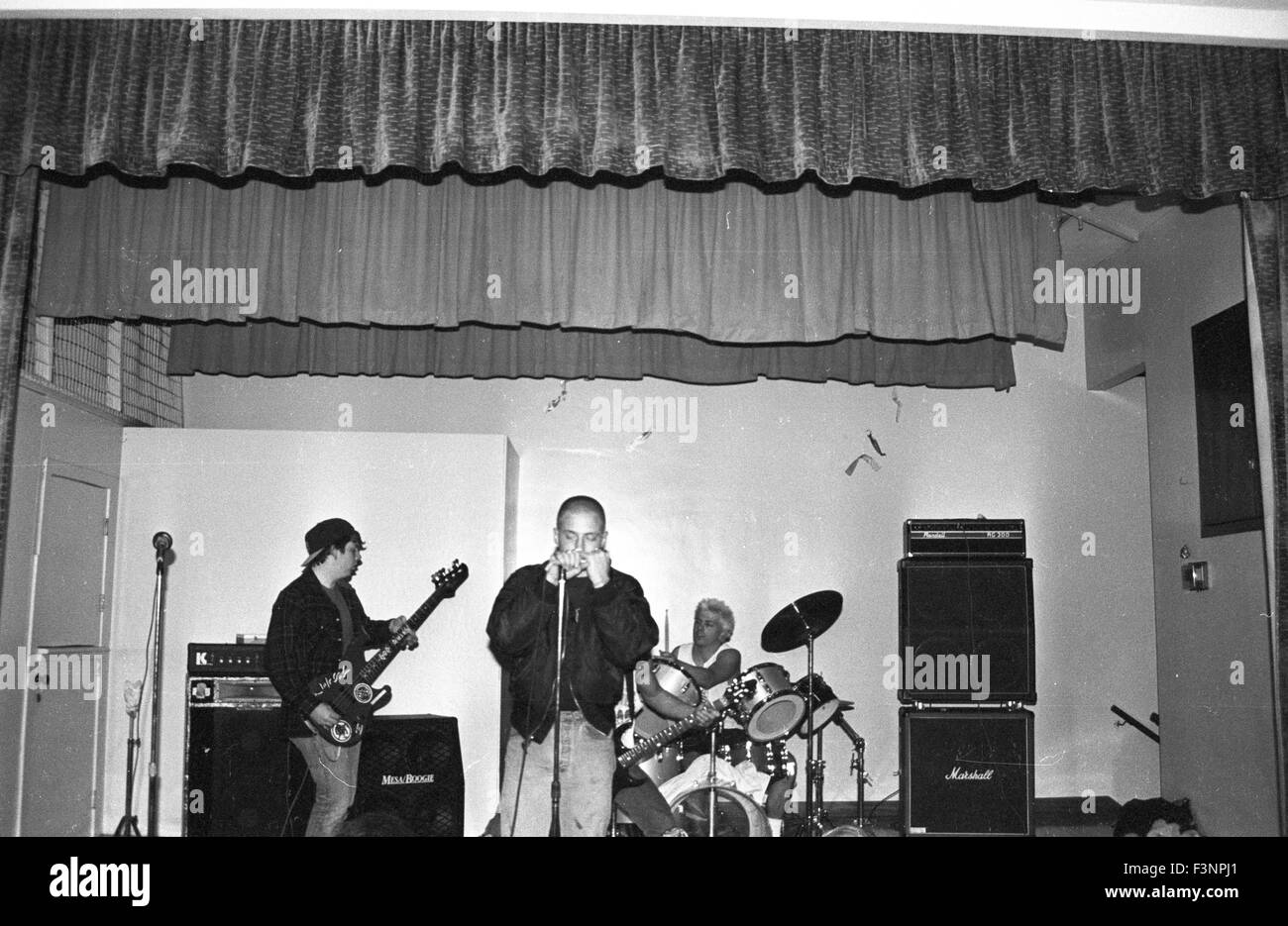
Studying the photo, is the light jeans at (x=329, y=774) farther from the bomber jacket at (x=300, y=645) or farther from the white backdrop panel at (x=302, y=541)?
the white backdrop panel at (x=302, y=541)

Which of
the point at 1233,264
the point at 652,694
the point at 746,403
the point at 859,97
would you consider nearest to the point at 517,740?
the point at 652,694

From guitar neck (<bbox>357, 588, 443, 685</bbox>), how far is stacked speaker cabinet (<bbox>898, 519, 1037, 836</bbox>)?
234 cm

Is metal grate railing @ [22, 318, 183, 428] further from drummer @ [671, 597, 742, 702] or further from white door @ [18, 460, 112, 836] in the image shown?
drummer @ [671, 597, 742, 702]

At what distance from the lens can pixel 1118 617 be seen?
257 inches

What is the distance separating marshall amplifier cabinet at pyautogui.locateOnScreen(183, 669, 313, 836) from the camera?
471 centimetres

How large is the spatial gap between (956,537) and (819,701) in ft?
3.50

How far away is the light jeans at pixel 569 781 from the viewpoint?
407cm

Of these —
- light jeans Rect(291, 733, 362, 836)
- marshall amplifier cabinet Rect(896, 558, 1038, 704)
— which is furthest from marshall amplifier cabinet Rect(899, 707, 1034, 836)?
light jeans Rect(291, 733, 362, 836)

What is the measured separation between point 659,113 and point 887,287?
123 centimetres

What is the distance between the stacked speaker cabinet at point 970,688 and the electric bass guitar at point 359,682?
228 cm

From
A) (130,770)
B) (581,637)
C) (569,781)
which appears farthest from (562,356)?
(130,770)

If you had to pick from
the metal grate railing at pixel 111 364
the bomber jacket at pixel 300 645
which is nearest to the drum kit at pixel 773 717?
the bomber jacket at pixel 300 645

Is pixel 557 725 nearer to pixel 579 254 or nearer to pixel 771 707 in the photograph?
pixel 771 707

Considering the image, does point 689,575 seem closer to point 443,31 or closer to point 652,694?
point 652,694
